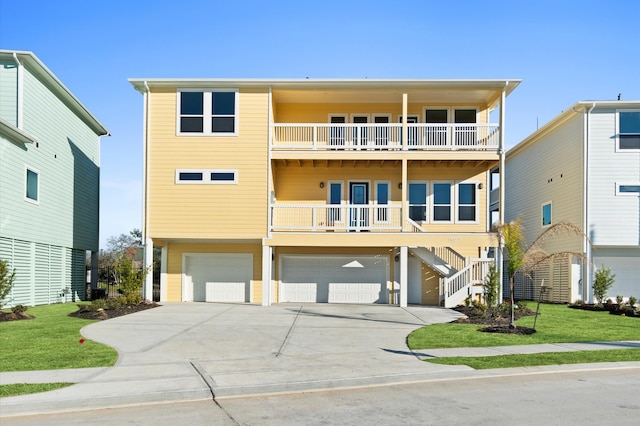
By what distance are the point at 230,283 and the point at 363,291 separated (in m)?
5.60

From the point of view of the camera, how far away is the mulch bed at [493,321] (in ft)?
47.3

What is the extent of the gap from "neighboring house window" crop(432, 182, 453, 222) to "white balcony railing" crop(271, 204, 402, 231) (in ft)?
6.85

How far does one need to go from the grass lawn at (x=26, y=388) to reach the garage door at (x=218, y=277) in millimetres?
15695

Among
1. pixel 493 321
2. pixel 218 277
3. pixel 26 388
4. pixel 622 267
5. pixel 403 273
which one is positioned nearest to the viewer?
pixel 26 388

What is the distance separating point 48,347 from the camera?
11594 mm

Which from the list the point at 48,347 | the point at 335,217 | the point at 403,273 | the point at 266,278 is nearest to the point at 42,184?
the point at 266,278

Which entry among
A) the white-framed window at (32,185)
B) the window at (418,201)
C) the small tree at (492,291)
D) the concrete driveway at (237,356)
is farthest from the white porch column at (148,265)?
the small tree at (492,291)

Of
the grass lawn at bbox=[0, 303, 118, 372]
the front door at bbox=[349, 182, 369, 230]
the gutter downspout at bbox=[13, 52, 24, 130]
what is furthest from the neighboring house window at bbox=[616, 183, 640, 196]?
the gutter downspout at bbox=[13, 52, 24, 130]

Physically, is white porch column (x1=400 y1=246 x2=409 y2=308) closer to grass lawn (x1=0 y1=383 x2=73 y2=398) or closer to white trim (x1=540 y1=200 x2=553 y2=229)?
Result: white trim (x1=540 y1=200 x2=553 y2=229)

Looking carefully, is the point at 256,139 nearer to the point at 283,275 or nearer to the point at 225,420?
the point at 283,275

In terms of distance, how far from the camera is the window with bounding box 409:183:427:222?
24.5 metres

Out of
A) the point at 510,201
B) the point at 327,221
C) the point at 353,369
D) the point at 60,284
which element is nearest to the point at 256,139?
the point at 327,221

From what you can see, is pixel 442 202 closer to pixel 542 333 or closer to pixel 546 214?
pixel 546 214

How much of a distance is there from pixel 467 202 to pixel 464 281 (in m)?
4.24
